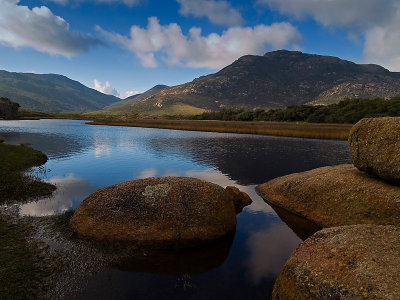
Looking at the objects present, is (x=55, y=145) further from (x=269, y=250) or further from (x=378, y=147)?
(x=378, y=147)

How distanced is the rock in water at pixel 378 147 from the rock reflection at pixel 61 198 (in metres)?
24.5

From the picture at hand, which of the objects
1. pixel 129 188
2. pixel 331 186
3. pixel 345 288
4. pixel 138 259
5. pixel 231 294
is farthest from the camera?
pixel 331 186

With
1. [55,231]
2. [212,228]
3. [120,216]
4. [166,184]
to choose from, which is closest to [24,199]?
[55,231]

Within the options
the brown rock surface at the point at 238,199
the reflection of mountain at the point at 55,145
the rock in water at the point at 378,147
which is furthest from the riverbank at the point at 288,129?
the brown rock surface at the point at 238,199

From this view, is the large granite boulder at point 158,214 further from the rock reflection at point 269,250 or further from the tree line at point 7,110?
the tree line at point 7,110

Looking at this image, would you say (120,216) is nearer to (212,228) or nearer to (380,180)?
(212,228)

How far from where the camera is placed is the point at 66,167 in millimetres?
34875

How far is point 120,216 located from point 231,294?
8.04 m

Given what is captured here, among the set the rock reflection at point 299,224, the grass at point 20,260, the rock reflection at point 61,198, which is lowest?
the rock reflection at point 61,198

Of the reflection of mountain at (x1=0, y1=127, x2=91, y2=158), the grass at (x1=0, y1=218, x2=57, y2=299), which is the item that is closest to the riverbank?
the reflection of mountain at (x1=0, y1=127, x2=91, y2=158)

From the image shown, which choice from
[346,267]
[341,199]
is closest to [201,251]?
[346,267]

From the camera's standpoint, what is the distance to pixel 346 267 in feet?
26.7

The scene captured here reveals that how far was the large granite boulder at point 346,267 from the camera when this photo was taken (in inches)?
284

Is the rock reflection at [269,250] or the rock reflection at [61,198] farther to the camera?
the rock reflection at [61,198]
